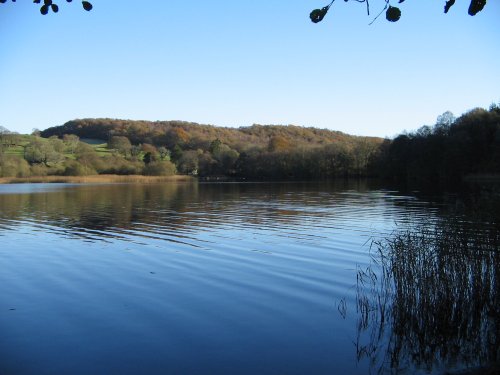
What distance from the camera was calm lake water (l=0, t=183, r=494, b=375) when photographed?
6.59 meters

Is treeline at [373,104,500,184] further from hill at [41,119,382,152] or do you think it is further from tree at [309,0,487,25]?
tree at [309,0,487,25]

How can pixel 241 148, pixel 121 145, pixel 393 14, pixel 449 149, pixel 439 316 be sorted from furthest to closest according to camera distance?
pixel 241 148 < pixel 121 145 < pixel 449 149 < pixel 439 316 < pixel 393 14

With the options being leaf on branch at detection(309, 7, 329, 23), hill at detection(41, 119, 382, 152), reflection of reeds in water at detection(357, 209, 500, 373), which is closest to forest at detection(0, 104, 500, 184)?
hill at detection(41, 119, 382, 152)

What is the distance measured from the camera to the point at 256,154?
128m

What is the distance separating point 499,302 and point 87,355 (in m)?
7.24

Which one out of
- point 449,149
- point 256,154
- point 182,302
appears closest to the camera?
point 182,302

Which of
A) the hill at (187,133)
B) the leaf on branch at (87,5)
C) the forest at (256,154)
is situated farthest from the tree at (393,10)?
the hill at (187,133)

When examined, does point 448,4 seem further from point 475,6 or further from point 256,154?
point 256,154

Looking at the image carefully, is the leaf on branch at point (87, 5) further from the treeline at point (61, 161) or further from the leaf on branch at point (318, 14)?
the treeline at point (61, 161)

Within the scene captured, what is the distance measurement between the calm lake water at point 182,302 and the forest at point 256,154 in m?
56.9

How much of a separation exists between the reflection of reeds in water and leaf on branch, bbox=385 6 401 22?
15.4ft

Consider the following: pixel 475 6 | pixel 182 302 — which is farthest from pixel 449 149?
pixel 475 6

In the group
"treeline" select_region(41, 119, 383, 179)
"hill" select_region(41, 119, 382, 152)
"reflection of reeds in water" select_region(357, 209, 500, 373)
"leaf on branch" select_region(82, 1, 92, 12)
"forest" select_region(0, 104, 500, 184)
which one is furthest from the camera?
"hill" select_region(41, 119, 382, 152)

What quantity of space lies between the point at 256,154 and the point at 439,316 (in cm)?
12117
